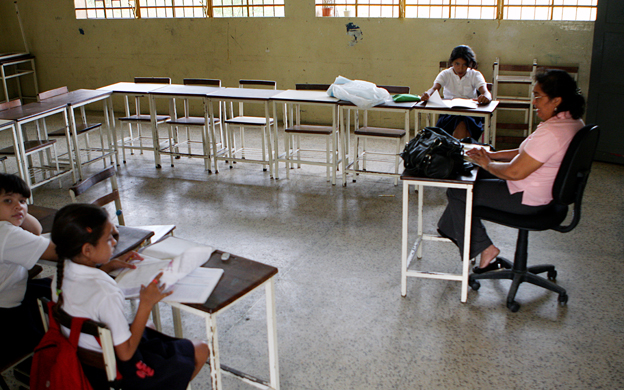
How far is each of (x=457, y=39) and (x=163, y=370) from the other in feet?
19.1

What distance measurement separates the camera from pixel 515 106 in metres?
6.30

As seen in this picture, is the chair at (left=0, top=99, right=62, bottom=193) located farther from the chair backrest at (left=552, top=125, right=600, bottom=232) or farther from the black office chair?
the chair backrest at (left=552, top=125, right=600, bottom=232)

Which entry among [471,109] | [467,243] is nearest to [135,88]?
[471,109]

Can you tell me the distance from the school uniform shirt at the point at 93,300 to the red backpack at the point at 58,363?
56 millimetres

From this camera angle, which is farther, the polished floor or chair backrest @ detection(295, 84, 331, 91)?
chair backrest @ detection(295, 84, 331, 91)

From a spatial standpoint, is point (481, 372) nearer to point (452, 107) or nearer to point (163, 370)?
point (163, 370)

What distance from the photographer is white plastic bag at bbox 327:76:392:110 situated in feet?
16.5

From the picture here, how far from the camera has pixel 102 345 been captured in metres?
1.80

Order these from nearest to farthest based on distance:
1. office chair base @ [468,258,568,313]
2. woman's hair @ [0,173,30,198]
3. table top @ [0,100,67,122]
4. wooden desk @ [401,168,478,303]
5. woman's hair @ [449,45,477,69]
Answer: woman's hair @ [0,173,30,198] → wooden desk @ [401,168,478,303] → office chair base @ [468,258,568,313] → table top @ [0,100,67,122] → woman's hair @ [449,45,477,69]

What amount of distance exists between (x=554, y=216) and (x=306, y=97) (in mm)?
2843

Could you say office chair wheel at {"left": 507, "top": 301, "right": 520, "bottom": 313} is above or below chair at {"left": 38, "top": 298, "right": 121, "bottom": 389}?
below

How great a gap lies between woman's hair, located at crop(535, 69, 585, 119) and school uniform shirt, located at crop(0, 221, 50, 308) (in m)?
2.53

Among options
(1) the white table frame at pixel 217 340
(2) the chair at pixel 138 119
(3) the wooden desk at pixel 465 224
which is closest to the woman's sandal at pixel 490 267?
(3) the wooden desk at pixel 465 224

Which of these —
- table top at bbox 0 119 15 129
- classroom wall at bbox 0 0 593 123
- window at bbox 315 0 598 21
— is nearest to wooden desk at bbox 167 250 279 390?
table top at bbox 0 119 15 129
